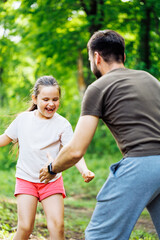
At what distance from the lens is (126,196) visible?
240cm

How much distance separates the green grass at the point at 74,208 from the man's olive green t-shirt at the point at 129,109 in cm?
249

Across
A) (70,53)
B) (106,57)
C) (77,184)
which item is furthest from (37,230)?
(70,53)

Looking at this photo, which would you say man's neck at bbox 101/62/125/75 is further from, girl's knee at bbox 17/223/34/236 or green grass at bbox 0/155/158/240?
green grass at bbox 0/155/158/240

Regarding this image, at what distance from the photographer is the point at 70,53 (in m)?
12.8

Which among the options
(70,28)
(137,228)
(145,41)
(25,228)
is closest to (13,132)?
(25,228)

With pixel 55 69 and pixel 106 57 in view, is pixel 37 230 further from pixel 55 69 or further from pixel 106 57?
pixel 55 69

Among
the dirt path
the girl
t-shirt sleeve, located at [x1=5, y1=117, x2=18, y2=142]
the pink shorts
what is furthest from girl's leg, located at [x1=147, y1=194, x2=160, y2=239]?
the dirt path

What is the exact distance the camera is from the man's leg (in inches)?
94.0

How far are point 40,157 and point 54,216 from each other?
0.57 m

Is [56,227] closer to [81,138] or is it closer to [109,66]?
[81,138]

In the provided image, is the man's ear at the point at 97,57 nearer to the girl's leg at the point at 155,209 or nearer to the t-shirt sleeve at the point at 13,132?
the girl's leg at the point at 155,209

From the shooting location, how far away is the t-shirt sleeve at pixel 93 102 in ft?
8.15

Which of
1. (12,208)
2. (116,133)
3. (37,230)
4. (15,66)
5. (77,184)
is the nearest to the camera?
(116,133)

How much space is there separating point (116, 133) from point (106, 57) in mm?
610
